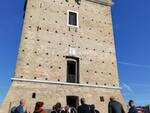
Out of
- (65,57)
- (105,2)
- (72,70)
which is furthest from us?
(105,2)

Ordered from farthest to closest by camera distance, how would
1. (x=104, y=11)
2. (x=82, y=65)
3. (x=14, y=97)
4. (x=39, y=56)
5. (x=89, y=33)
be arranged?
(x=104, y=11) < (x=89, y=33) < (x=82, y=65) < (x=39, y=56) < (x=14, y=97)

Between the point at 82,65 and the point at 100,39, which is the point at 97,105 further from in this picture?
the point at 100,39

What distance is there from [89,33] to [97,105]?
5486mm

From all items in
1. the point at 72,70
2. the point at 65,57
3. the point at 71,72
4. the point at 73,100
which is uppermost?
the point at 65,57

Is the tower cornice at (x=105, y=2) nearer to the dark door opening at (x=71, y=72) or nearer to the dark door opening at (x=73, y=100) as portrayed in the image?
the dark door opening at (x=71, y=72)

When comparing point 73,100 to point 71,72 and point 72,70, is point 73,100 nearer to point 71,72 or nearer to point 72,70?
point 71,72

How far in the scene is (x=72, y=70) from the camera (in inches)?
563

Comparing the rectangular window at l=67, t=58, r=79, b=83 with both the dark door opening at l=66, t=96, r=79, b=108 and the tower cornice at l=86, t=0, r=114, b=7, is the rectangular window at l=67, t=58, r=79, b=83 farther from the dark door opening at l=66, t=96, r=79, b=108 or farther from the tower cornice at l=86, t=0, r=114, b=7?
the tower cornice at l=86, t=0, r=114, b=7

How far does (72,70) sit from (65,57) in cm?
123

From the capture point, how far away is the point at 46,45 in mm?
13367

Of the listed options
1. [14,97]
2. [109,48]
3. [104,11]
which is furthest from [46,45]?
[104,11]

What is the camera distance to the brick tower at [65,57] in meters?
12.0

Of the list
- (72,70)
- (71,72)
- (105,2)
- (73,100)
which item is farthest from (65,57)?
(105,2)

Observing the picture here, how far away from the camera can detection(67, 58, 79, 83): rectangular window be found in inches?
530
